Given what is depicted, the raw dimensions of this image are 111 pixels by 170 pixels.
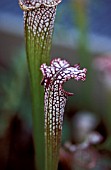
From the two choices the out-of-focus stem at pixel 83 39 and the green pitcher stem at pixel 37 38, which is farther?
the out-of-focus stem at pixel 83 39

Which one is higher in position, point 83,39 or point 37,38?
point 37,38

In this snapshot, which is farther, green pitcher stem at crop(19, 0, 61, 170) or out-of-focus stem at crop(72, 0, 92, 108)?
out-of-focus stem at crop(72, 0, 92, 108)

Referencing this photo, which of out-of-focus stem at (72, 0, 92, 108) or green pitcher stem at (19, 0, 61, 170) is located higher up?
green pitcher stem at (19, 0, 61, 170)

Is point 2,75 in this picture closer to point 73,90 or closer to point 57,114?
point 73,90

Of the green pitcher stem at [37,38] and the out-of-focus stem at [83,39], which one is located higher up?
the green pitcher stem at [37,38]

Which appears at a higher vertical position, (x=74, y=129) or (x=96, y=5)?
(x=96, y=5)

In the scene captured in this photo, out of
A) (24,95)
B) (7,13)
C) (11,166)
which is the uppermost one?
(7,13)

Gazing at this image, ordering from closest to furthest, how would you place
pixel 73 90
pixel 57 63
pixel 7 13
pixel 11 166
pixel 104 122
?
pixel 57 63 < pixel 11 166 < pixel 104 122 < pixel 73 90 < pixel 7 13

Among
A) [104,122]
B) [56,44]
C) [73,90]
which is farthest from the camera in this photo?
[56,44]

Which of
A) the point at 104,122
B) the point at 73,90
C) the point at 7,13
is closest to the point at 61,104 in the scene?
the point at 104,122

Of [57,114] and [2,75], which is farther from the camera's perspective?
[2,75]

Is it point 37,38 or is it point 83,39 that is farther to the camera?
point 83,39
